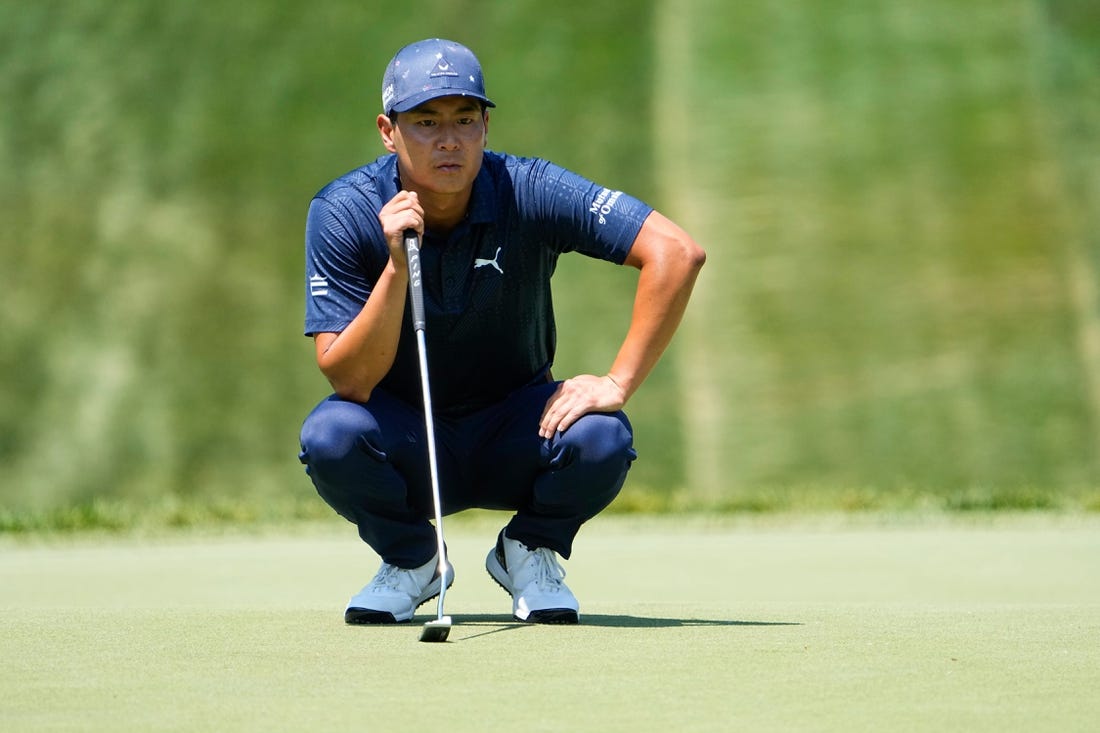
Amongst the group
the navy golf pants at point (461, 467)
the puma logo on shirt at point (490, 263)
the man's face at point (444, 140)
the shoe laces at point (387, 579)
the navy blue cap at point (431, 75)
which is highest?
the navy blue cap at point (431, 75)

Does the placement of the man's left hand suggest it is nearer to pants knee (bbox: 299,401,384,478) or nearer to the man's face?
pants knee (bbox: 299,401,384,478)

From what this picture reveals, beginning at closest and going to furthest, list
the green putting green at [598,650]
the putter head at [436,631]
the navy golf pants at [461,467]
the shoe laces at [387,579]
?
1. the green putting green at [598,650]
2. the putter head at [436,631]
3. the navy golf pants at [461,467]
4. the shoe laces at [387,579]

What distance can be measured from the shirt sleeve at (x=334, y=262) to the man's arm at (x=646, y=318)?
0.53m

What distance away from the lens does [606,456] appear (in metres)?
3.57

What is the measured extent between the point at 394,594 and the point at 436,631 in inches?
20.4

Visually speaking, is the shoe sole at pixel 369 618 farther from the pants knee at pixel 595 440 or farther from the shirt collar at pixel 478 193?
the shirt collar at pixel 478 193

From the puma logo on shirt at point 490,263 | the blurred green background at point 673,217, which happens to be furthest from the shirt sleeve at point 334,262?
the blurred green background at point 673,217

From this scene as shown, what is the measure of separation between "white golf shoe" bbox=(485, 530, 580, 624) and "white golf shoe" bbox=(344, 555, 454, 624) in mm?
140

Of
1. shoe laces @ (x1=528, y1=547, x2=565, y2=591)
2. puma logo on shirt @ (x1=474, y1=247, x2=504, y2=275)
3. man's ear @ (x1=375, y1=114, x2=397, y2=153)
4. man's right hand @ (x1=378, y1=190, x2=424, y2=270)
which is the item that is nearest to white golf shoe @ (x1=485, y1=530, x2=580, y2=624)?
shoe laces @ (x1=528, y1=547, x2=565, y2=591)

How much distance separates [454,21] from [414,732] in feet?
22.5

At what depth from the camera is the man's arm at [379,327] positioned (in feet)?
11.3

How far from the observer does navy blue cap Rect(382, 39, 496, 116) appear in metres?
3.48

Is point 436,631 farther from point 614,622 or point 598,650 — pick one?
point 614,622

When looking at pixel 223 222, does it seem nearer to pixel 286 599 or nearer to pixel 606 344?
pixel 606 344
